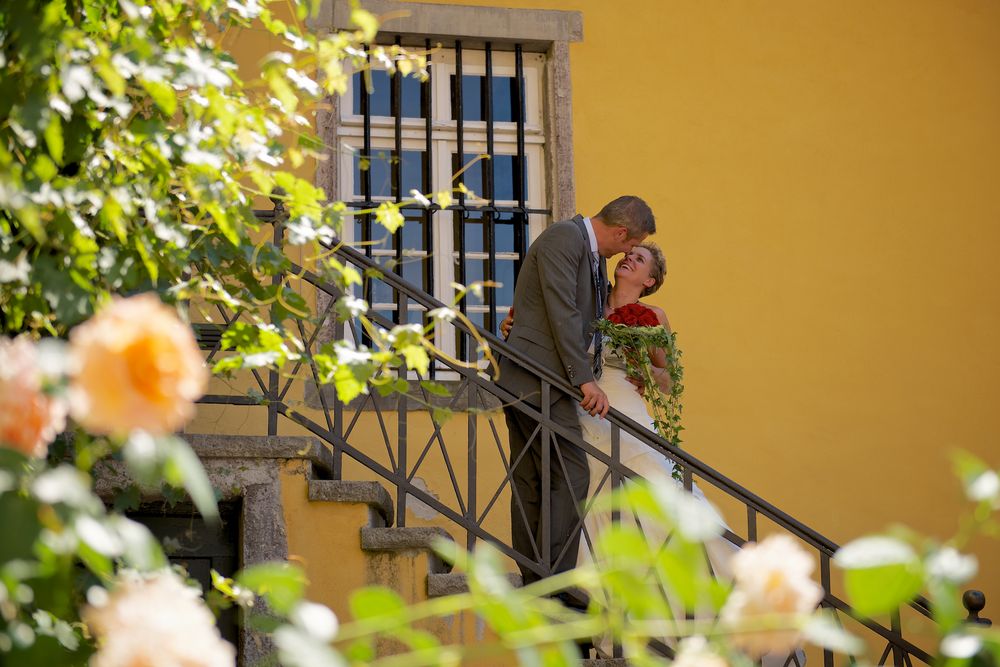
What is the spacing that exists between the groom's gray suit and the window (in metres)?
1.74

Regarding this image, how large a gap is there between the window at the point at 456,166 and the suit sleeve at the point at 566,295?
1.81 metres

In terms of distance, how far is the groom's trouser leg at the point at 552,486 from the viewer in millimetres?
5121

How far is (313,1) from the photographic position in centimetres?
242

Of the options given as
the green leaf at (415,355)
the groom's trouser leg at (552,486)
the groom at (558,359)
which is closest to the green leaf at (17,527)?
the green leaf at (415,355)

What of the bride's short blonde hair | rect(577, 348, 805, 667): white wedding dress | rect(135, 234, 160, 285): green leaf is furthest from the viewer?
the bride's short blonde hair

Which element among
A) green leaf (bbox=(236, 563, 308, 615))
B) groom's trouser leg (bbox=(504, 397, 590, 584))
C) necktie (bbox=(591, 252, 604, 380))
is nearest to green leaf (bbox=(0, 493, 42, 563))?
green leaf (bbox=(236, 563, 308, 615))

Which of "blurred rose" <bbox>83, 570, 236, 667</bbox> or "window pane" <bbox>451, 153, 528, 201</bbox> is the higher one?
"window pane" <bbox>451, 153, 528, 201</bbox>

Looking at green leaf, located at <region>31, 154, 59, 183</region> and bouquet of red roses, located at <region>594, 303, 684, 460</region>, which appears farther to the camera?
bouquet of red roses, located at <region>594, 303, 684, 460</region>

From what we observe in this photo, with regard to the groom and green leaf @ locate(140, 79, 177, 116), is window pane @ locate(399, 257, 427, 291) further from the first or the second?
green leaf @ locate(140, 79, 177, 116)

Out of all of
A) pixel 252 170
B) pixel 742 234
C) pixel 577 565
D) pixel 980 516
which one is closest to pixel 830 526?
pixel 742 234

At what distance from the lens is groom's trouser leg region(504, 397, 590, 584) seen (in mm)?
5121

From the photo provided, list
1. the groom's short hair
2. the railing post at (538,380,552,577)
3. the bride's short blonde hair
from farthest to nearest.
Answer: the bride's short blonde hair, the groom's short hair, the railing post at (538,380,552,577)

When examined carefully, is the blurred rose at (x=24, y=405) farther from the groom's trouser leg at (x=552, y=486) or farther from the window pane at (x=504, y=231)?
the window pane at (x=504, y=231)

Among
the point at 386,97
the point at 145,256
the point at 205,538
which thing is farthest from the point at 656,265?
the point at 145,256
